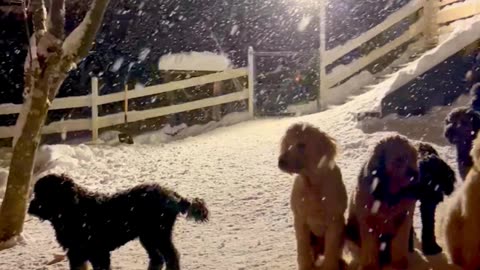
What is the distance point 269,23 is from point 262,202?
73.1 inches

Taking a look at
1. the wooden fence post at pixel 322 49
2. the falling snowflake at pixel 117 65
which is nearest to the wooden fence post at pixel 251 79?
the wooden fence post at pixel 322 49

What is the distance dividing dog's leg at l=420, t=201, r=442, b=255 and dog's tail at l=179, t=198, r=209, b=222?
417 millimetres

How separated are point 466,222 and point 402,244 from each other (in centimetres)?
12

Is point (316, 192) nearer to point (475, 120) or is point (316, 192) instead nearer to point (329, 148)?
point (329, 148)

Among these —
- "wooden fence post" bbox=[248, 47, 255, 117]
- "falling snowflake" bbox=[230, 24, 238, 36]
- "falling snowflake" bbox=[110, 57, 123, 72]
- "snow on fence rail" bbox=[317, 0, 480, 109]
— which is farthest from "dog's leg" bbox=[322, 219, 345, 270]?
"snow on fence rail" bbox=[317, 0, 480, 109]

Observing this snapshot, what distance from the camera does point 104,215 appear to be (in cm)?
105

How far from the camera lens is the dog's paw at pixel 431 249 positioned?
1.18 metres

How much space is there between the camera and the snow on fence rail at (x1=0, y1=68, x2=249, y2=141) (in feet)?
6.95

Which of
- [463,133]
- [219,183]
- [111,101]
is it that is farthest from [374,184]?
[111,101]

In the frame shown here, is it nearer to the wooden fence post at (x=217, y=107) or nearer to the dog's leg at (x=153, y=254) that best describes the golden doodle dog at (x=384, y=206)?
the dog's leg at (x=153, y=254)

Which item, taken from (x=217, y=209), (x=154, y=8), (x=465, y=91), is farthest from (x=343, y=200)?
(x=154, y=8)

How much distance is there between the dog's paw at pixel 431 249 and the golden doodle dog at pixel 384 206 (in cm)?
13

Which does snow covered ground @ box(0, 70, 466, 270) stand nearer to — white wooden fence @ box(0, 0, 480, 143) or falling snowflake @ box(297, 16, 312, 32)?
white wooden fence @ box(0, 0, 480, 143)

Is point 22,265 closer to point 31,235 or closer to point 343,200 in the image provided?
point 31,235
